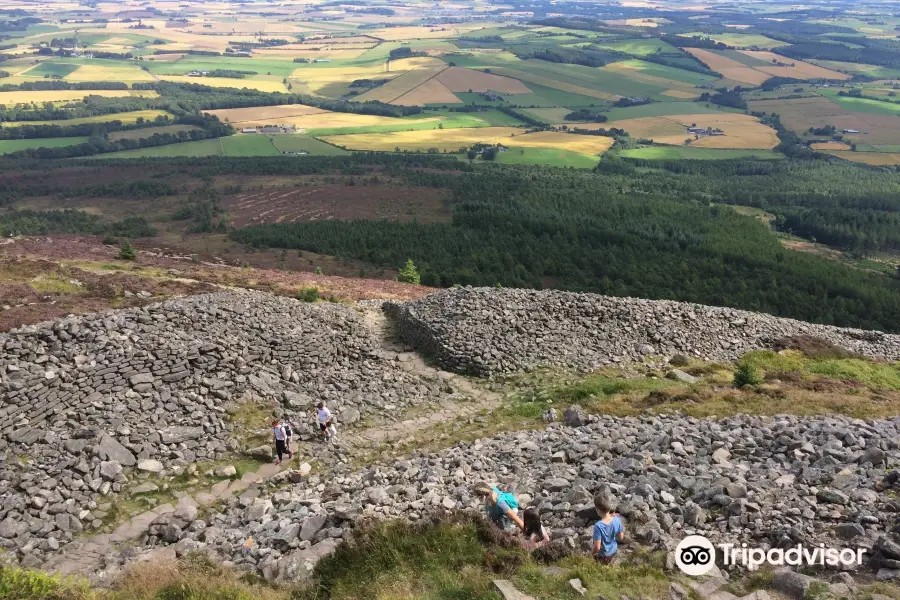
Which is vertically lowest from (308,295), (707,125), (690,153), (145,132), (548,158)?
(548,158)

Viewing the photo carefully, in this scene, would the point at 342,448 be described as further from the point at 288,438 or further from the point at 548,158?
the point at 548,158

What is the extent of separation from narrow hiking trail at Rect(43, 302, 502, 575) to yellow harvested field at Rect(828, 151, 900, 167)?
16199 centimetres

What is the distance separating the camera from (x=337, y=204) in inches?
4215

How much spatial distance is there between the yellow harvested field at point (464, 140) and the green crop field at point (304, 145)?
10.4 feet

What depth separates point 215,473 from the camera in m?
20.6

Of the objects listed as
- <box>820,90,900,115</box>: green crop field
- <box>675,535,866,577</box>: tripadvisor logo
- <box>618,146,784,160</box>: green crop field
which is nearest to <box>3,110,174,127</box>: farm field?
<box>618,146,784,160</box>: green crop field

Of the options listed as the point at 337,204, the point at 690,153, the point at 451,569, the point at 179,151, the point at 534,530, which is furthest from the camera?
the point at 690,153

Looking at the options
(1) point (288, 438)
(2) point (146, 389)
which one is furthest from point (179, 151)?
(1) point (288, 438)

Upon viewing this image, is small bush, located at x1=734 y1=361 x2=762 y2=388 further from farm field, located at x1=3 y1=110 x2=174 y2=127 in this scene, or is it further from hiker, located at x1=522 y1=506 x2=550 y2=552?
farm field, located at x1=3 y1=110 x2=174 y2=127

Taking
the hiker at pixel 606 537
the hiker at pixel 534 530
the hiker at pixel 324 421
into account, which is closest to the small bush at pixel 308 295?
the hiker at pixel 324 421

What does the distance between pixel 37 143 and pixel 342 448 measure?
536 feet

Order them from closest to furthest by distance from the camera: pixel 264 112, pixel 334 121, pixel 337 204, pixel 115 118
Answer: pixel 337 204 < pixel 115 118 < pixel 334 121 < pixel 264 112

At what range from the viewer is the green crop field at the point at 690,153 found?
154m

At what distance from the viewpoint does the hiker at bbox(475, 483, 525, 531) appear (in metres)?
14.3
